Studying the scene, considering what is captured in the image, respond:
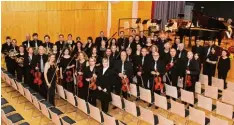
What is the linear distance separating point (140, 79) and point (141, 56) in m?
0.62

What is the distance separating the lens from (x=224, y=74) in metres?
7.93

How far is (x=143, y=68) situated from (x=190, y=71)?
3.77 feet

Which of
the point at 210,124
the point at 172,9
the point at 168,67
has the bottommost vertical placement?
the point at 210,124

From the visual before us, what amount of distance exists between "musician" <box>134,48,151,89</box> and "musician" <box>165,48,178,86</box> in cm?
57

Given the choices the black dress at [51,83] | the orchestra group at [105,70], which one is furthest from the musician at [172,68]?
the black dress at [51,83]

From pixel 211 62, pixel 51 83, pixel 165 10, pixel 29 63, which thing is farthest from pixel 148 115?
pixel 165 10

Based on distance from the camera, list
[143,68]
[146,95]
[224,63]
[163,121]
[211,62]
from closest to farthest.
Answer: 1. [163,121]
2. [146,95]
3. [143,68]
4. [224,63]
5. [211,62]

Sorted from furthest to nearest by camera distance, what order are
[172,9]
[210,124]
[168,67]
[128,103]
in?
[172,9] → [168,67] → [128,103] → [210,124]

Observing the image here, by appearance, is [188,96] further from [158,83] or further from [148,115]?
[148,115]

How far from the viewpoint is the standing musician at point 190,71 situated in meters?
6.82

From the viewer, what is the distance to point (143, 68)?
23.4ft

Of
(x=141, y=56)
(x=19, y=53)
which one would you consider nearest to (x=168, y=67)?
(x=141, y=56)

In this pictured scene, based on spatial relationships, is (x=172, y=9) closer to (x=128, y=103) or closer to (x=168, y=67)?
(x=168, y=67)

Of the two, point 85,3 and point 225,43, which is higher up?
point 85,3
